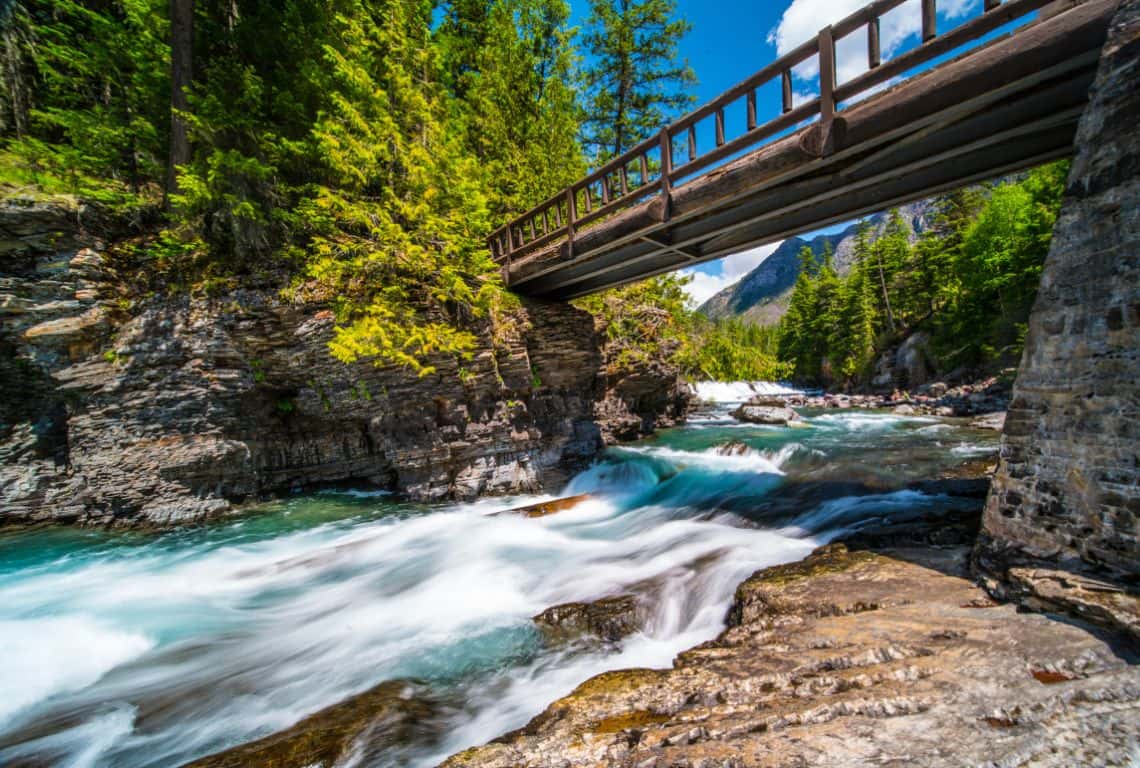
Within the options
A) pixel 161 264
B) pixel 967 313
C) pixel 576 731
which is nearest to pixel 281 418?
pixel 161 264

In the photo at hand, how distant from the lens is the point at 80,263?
Answer: 8.73 meters

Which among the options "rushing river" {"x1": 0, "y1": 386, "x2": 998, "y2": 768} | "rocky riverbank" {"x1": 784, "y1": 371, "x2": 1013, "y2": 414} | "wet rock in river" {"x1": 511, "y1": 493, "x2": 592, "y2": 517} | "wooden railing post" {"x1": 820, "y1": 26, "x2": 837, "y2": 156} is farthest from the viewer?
"rocky riverbank" {"x1": 784, "y1": 371, "x2": 1013, "y2": 414}

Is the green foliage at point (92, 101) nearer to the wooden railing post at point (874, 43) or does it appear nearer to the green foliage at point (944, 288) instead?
the wooden railing post at point (874, 43)

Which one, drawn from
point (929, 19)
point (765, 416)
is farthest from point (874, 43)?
point (765, 416)

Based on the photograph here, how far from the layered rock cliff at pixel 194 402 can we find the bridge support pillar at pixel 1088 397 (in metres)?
9.49

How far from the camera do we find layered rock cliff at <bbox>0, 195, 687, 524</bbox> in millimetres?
8617

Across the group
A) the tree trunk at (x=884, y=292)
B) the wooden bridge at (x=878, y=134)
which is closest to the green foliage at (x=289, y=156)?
the wooden bridge at (x=878, y=134)

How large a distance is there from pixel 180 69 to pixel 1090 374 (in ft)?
57.9

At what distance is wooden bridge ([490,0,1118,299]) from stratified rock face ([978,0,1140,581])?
67 cm

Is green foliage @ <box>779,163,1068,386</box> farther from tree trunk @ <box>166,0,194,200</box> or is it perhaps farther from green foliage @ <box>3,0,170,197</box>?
green foliage @ <box>3,0,170,197</box>

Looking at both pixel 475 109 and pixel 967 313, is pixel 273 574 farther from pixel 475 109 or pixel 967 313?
pixel 967 313

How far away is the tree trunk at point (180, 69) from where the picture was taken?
9.77 meters

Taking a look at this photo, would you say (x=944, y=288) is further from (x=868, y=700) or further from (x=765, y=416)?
(x=868, y=700)

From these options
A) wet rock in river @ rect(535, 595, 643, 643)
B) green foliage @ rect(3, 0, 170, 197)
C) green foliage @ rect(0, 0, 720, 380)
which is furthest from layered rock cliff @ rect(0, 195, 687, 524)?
wet rock in river @ rect(535, 595, 643, 643)
